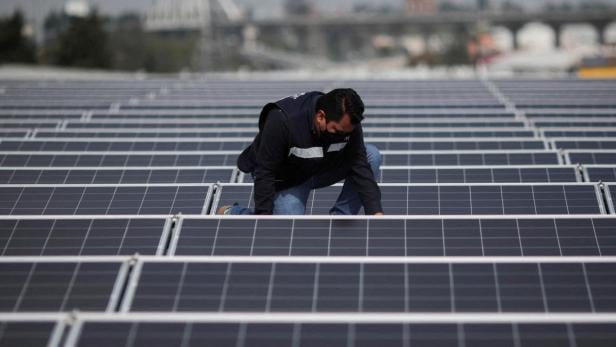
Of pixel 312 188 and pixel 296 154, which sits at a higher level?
pixel 296 154

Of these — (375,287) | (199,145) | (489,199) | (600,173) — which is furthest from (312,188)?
(199,145)

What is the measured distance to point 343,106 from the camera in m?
6.69

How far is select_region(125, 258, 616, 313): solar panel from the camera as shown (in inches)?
211

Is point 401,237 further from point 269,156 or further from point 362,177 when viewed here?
point 269,156

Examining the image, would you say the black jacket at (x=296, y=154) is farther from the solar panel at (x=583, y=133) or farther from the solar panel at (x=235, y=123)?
the solar panel at (x=235, y=123)

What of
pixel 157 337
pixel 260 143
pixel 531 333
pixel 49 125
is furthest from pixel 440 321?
pixel 49 125

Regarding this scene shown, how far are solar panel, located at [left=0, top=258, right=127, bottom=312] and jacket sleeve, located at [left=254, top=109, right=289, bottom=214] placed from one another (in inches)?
66.1

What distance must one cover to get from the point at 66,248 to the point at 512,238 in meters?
3.14

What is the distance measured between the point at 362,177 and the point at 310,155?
1.51 feet

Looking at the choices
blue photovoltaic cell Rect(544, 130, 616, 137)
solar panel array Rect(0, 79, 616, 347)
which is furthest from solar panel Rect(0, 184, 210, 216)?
blue photovoltaic cell Rect(544, 130, 616, 137)

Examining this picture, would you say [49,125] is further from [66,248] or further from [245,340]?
[245,340]

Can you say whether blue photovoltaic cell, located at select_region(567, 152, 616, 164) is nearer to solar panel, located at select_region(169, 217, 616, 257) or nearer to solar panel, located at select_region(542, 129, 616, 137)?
solar panel, located at select_region(542, 129, 616, 137)

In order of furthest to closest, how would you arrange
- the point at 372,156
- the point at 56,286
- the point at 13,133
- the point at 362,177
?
the point at 13,133 < the point at 372,156 < the point at 362,177 < the point at 56,286

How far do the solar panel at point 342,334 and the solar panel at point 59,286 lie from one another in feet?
2.41
